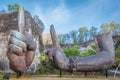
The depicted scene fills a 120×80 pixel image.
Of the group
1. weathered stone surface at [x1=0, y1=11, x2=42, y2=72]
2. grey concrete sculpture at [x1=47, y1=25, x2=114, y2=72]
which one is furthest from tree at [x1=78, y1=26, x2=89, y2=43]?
grey concrete sculpture at [x1=47, y1=25, x2=114, y2=72]

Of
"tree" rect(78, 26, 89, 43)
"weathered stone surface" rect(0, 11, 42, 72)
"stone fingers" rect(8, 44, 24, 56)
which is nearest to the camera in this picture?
"stone fingers" rect(8, 44, 24, 56)

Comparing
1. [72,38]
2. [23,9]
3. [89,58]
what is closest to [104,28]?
[72,38]

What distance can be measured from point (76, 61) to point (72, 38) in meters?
14.9

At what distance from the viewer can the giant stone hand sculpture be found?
3.20 metres

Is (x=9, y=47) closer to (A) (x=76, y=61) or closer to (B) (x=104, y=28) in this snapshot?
(A) (x=76, y=61)

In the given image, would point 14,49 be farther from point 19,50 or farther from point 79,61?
point 79,61

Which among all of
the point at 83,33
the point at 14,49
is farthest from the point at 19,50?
the point at 83,33

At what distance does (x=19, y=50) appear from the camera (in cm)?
321

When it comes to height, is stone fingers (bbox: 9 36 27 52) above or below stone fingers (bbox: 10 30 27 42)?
below

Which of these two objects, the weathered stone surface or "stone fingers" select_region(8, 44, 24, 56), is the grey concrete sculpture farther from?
the weathered stone surface

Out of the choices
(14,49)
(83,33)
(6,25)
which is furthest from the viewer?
(83,33)

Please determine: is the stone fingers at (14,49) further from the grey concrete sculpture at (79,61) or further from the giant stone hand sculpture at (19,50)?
the grey concrete sculpture at (79,61)

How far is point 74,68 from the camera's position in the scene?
10.6 ft

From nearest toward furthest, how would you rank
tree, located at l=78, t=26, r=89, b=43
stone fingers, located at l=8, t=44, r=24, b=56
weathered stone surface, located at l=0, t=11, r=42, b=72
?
stone fingers, located at l=8, t=44, r=24, b=56 → weathered stone surface, located at l=0, t=11, r=42, b=72 → tree, located at l=78, t=26, r=89, b=43
